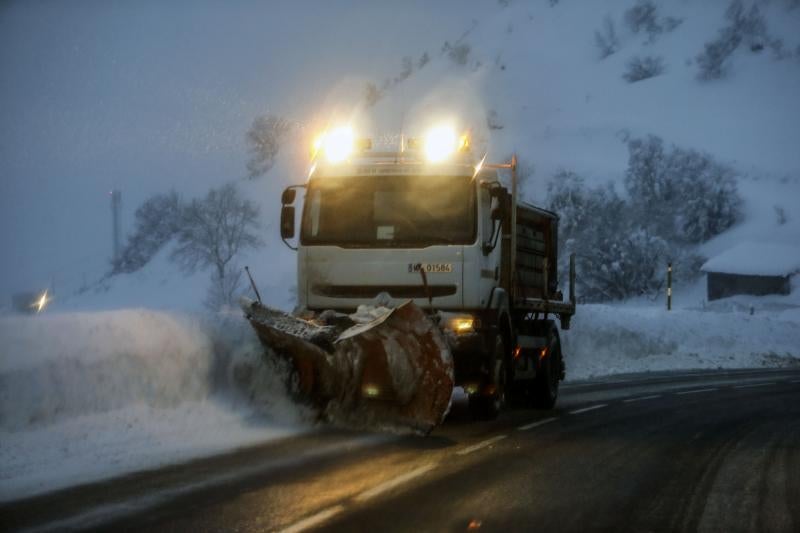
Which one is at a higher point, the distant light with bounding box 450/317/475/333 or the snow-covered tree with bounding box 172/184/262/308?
Answer: the snow-covered tree with bounding box 172/184/262/308

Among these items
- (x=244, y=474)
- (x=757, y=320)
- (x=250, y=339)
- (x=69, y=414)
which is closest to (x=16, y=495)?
(x=244, y=474)

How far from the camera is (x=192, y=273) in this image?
9006cm

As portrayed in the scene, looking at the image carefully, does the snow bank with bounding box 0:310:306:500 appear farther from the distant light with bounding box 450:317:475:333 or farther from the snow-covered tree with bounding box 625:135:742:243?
the snow-covered tree with bounding box 625:135:742:243

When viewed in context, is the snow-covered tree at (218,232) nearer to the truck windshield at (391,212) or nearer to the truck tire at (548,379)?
the truck tire at (548,379)

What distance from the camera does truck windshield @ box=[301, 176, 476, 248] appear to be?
40.4 feet

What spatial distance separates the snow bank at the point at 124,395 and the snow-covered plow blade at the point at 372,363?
0.54m

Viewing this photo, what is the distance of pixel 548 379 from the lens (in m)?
15.6

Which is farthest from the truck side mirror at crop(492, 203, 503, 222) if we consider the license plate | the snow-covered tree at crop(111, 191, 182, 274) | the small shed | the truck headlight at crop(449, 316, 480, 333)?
the snow-covered tree at crop(111, 191, 182, 274)

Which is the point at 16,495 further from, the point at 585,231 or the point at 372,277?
the point at 585,231

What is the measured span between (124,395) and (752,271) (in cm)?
7456

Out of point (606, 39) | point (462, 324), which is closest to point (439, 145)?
point (462, 324)

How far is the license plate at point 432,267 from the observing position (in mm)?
12148

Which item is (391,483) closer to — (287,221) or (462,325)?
(462,325)

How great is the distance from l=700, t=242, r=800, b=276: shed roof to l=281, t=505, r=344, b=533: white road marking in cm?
7654
